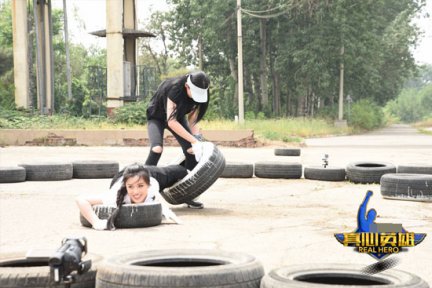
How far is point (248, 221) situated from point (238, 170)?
19.6ft

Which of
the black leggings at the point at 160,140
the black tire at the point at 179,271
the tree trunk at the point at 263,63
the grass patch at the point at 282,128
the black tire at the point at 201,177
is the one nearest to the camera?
the black tire at the point at 179,271

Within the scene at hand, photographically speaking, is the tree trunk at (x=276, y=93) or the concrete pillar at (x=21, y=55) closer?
the concrete pillar at (x=21, y=55)

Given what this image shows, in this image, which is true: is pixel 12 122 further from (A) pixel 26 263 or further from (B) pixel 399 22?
(B) pixel 399 22

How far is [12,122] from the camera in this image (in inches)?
1097

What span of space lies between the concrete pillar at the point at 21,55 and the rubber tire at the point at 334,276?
29040mm

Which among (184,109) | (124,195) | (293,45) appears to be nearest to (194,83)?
(184,109)

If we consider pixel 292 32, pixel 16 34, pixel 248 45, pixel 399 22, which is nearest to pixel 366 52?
pixel 292 32

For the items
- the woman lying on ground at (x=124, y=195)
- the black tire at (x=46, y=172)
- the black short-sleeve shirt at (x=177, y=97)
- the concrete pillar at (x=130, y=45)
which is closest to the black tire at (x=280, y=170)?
the black tire at (x=46, y=172)

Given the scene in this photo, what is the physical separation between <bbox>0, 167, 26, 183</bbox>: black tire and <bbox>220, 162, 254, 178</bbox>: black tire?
384 centimetres

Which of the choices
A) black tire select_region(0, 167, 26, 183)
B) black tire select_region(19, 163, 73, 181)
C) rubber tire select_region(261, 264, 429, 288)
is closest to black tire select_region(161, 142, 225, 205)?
rubber tire select_region(261, 264, 429, 288)

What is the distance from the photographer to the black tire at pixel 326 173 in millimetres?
14031

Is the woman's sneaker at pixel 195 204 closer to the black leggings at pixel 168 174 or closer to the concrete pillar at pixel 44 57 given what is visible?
the black leggings at pixel 168 174

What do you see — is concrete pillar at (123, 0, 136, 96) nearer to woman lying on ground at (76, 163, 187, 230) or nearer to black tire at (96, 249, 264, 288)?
woman lying on ground at (76, 163, 187, 230)

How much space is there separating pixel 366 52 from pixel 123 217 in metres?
43.9
